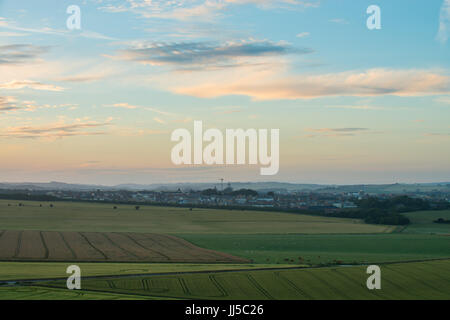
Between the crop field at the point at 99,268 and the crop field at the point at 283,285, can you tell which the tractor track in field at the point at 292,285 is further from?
the crop field at the point at 99,268

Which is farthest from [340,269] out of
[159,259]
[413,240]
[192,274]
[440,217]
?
[440,217]

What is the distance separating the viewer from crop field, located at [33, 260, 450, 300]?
105ft

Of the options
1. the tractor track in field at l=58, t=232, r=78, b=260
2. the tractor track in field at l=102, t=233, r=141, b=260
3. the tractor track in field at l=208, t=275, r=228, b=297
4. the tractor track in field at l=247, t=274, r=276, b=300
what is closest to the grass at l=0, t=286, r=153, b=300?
the tractor track in field at l=208, t=275, r=228, b=297

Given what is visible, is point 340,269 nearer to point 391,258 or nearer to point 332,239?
point 391,258

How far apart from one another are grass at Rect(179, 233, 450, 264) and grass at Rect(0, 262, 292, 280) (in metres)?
6.77

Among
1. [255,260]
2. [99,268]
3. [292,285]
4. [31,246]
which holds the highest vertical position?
[99,268]

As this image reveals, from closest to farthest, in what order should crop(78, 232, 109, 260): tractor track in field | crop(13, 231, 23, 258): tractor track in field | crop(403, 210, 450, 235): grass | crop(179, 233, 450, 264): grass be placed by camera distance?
crop(13, 231, 23, 258): tractor track in field
crop(78, 232, 109, 260): tractor track in field
crop(179, 233, 450, 264): grass
crop(403, 210, 450, 235): grass

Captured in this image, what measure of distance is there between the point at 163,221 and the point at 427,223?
1857 inches

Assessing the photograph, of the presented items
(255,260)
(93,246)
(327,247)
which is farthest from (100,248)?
(327,247)

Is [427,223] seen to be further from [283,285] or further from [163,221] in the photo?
[283,285]

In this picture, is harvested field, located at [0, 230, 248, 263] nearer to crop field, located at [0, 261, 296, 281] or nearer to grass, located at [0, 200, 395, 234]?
crop field, located at [0, 261, 296, 281]

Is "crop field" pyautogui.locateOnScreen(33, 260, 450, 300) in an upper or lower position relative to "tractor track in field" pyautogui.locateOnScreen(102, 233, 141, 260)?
upper

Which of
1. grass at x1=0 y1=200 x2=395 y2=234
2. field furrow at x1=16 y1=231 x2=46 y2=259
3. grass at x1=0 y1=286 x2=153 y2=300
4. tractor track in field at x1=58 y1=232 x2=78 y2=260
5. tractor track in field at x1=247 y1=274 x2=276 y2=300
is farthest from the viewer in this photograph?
grass at x1=0 y1=200 x2=395 y2=234

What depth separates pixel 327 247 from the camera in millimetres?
60688
